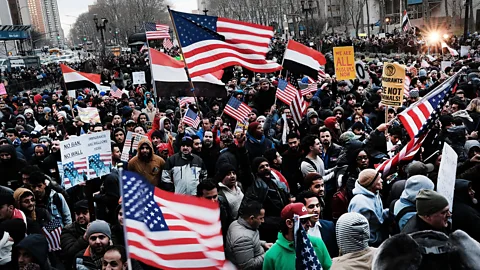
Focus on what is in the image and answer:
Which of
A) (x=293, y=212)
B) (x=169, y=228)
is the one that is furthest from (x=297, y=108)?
(x=169, y=228)

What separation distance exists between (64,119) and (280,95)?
6.26m

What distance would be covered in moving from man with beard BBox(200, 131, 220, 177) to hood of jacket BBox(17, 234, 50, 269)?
13.1ft

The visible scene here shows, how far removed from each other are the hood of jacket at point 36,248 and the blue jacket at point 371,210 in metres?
2.84

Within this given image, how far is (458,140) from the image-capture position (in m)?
7.45

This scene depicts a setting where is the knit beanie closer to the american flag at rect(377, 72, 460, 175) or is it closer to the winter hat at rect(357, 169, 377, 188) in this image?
the winter hat at rect(357, 169, 377, 188)

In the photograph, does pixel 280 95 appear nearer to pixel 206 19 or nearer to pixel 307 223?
pixel 206 19

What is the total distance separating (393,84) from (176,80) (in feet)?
12.7

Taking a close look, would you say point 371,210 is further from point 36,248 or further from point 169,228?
point 36,248

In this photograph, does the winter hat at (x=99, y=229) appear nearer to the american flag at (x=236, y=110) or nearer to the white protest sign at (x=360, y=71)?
the american flag at (x=236, y=110)

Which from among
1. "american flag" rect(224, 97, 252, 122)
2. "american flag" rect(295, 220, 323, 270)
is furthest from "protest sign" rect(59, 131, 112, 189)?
"american flag" rect(295, 220, 323, 270)

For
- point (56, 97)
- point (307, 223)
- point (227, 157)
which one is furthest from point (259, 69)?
point (56, 97)

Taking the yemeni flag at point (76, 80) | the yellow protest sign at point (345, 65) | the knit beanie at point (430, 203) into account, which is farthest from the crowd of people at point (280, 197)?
the yellow protest sign at point (345, 65)

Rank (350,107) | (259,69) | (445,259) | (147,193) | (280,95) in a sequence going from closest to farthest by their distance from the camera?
(445,259) < (147,193) < (259,69) < (280,95) < (350,107)

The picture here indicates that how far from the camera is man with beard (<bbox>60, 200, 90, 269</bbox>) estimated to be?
5.11 m
